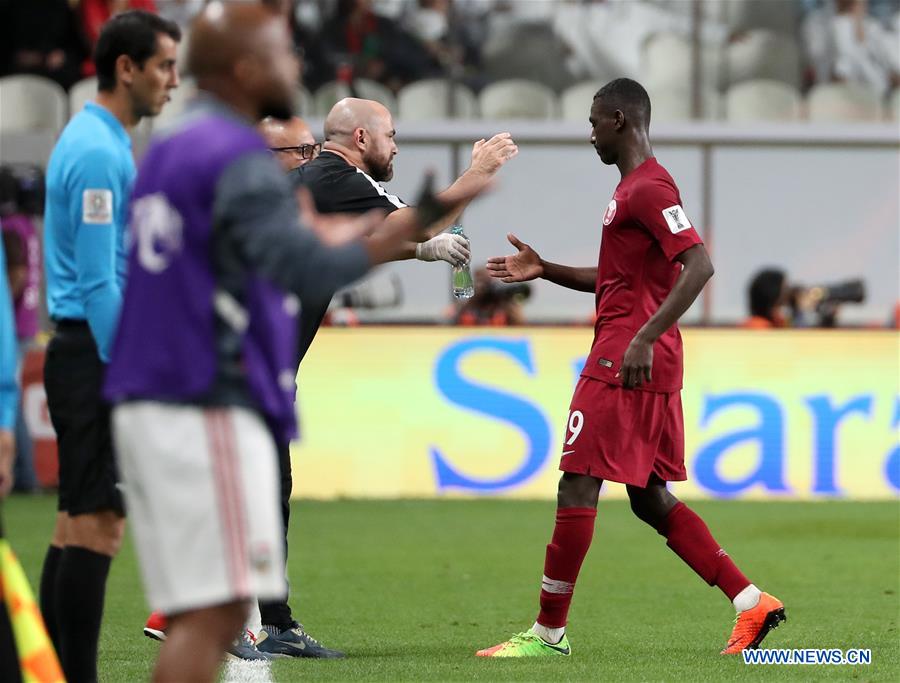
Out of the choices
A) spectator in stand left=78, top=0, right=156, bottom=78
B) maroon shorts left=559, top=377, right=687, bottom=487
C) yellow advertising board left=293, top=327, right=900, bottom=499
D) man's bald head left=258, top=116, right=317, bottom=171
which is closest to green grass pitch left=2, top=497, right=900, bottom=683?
yellow advertising board left=293, top=327, right=900, bottom=499

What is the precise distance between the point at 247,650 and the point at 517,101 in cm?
1104

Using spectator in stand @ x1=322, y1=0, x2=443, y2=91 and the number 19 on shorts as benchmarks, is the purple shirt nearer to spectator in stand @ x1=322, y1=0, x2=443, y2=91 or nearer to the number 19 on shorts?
spectator in stand @ x1=322, y1=0, x2=443, y2=91

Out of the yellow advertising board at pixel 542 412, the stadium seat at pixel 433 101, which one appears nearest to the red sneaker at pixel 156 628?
the yellow advertising board at pixel 542 412

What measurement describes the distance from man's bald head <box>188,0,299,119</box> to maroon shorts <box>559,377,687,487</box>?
2929 millimetres

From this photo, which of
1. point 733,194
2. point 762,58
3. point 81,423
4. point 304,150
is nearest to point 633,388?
point 304,150

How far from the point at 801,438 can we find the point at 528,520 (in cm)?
287

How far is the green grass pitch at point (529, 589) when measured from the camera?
247 inches

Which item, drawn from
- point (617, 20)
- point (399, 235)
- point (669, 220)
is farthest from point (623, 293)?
point (617, 20)

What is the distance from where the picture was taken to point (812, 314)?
618 inches

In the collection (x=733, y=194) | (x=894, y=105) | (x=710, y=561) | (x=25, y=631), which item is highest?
(x=894, y=105)

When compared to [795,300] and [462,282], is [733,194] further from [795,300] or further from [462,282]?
[462,282]

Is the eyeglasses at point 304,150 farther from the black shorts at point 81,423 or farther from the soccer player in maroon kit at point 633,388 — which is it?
the black shorts at point 81,423

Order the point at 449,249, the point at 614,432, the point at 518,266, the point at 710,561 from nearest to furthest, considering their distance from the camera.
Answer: the point at 449,249
the point at 614,432
the point at 710,561
the point at 518,266

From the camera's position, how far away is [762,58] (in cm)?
1698
